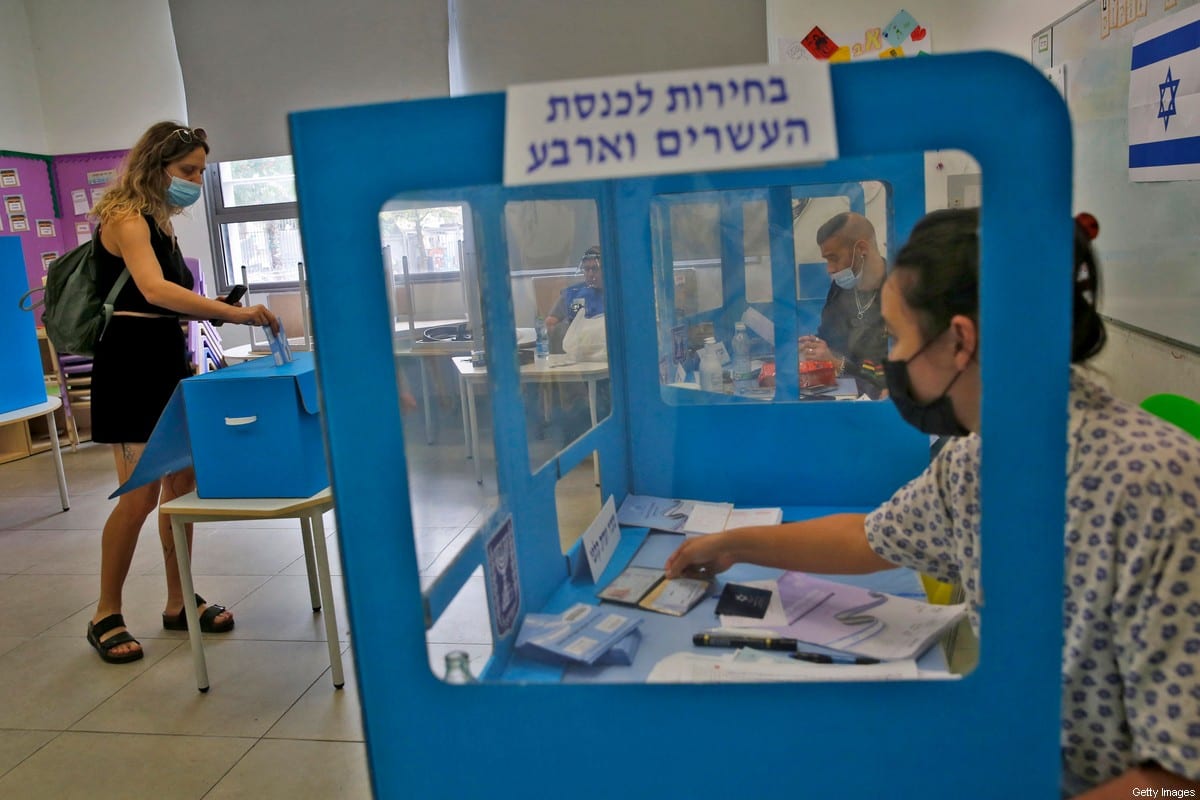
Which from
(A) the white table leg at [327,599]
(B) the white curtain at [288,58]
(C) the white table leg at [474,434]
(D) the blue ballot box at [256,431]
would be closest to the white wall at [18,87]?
(B) the white curtain at [288,58]

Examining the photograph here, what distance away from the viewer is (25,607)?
3.47 metres

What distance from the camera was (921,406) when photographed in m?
1.01

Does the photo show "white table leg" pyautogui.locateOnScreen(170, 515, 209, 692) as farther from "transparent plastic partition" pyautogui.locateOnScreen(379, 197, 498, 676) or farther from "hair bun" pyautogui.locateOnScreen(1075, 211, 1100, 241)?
"hair bun" pyautogui.locateOnScreen(1075, 211, 1100, 241)

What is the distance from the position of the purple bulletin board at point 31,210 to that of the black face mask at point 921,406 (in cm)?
663

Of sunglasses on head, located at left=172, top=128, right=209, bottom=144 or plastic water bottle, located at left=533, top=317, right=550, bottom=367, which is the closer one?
plastic water bottle, located at left=533, top=317, right=550, bottom=367

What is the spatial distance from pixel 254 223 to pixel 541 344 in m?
5.69

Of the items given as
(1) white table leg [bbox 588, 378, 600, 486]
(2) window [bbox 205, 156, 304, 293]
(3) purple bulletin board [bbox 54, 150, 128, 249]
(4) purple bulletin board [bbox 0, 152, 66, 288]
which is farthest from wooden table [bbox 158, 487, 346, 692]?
(3) purple bulletin board [bbox 54, 150, 128, 249]

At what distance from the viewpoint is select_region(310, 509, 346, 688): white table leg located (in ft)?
8.36

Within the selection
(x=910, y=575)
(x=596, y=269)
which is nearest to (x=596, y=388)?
(x=596, y=269)

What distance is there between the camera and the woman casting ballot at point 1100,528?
2.62ft

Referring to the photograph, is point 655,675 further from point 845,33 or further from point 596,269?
point 845,33

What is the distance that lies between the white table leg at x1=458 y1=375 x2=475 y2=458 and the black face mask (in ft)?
1.64

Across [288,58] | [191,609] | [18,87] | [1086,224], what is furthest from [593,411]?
[18,87]

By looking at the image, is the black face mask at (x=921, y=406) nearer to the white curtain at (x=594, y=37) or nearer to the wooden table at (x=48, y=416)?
the wooden table at (x=48, y=416)
